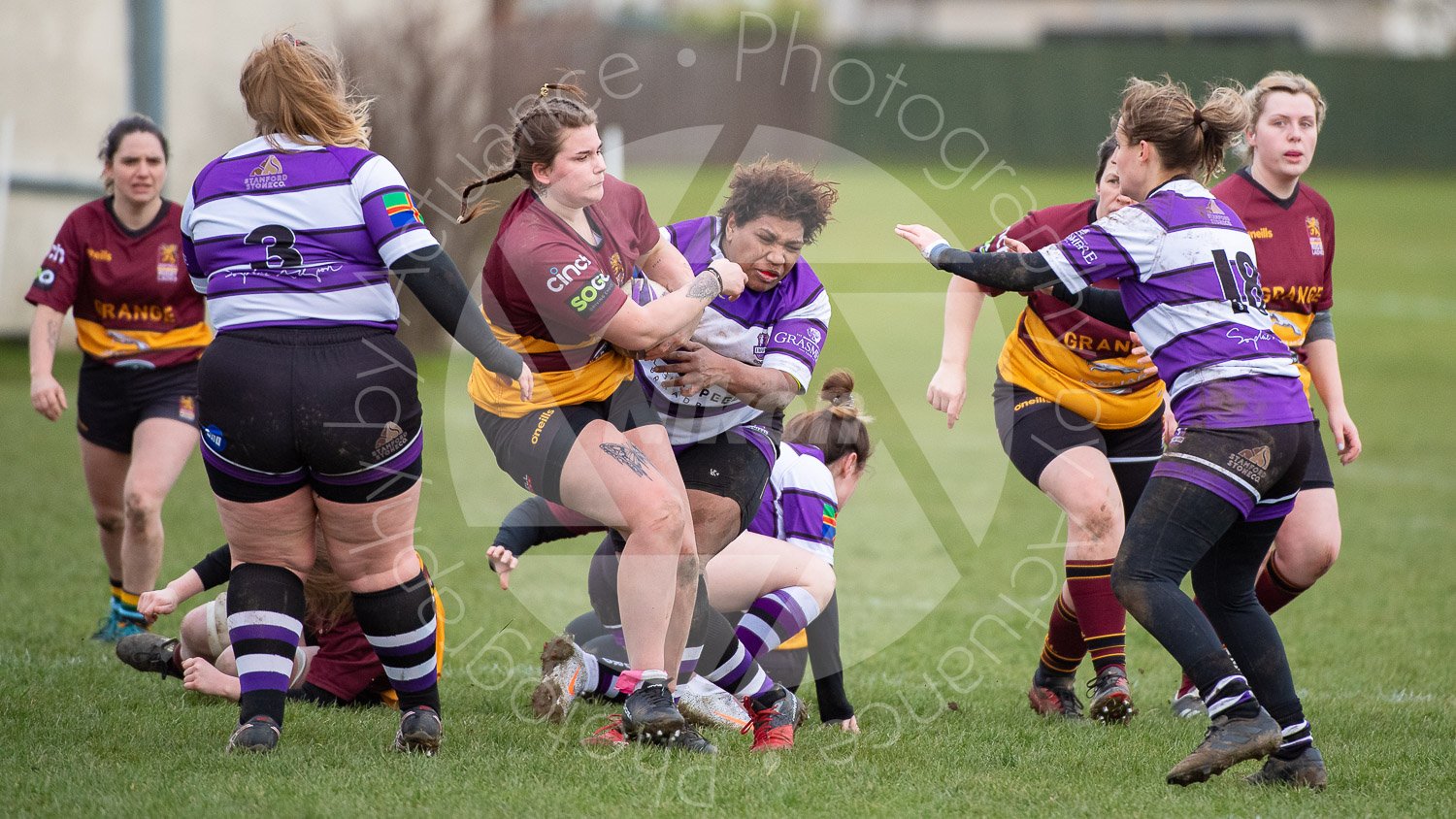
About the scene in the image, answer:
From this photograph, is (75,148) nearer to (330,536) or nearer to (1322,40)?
(330,536)

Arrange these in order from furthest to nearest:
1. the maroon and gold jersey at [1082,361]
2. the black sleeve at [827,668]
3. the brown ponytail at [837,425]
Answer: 1. the brown ponytail at [837,425]
2. the maroon and gold jersey at [1082,361]
3. the black sleeve at [827,668]

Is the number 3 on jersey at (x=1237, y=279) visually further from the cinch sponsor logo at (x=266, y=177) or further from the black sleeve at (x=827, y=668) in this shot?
the cinch sponsor logo at (x=266, y=177)

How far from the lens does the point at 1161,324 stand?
3930 mm

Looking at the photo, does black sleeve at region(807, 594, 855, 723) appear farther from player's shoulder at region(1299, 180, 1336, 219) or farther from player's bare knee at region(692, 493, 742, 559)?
player's shoulder at region(1299, 180, 1336, 219)

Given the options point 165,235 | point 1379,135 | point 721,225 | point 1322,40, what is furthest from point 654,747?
point 1322,40

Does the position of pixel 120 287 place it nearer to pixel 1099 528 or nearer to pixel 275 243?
pixel 275 243

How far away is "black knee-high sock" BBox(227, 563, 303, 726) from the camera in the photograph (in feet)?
12.5

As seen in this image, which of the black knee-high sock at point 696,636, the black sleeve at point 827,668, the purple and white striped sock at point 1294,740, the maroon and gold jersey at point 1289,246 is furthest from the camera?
the maroon and gold jersey at point 1289,246

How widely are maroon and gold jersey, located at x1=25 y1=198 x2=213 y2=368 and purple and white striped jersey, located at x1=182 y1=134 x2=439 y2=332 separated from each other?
7.27 ft

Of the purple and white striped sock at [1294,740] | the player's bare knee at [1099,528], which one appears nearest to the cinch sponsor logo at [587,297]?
the player's bare knee at [1099,528]

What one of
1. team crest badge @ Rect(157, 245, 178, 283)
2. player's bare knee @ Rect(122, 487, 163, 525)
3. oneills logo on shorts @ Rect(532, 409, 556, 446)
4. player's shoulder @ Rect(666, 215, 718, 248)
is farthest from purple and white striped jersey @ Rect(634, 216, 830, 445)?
team crest badge @ Rect(157, 245, 178, 283)

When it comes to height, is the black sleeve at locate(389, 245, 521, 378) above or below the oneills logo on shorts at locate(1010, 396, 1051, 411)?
above

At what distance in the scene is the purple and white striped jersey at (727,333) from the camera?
15.2 ft

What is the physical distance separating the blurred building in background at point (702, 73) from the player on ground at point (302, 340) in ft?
3.95
